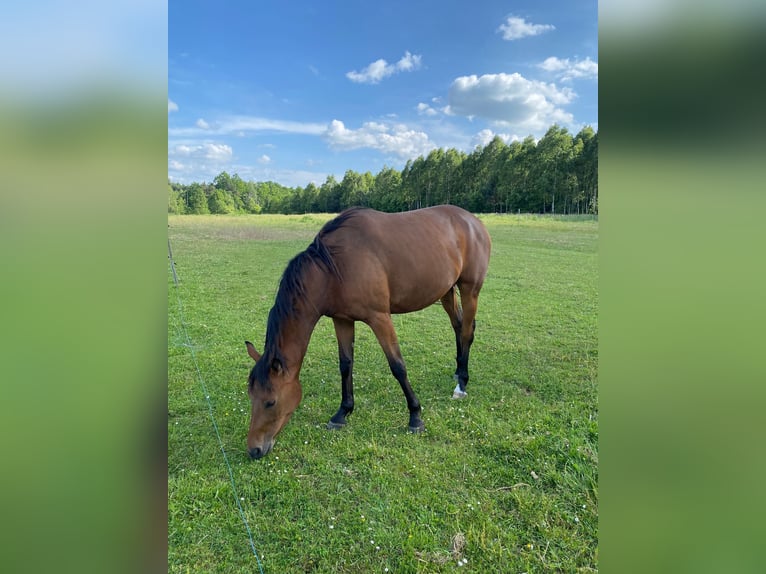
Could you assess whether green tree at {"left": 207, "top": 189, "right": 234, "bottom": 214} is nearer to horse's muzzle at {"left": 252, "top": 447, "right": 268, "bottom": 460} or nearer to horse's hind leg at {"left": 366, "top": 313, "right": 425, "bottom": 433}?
horse's hind leg at {"left": 366, "top": 313, "right": 425, "bottom": 433}

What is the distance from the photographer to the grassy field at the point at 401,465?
243cm

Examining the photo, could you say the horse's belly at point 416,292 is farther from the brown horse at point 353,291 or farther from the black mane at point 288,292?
the black mane at point 288,292

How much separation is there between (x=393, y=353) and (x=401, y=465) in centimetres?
101

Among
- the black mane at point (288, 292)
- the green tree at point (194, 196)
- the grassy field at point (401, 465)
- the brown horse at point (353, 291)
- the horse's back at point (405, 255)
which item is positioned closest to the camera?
the grassy field at point (401, 465)

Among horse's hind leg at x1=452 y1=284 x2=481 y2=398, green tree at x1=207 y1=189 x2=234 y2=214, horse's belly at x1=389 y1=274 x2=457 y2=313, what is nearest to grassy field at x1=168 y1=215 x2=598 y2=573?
horse's hind leg at x1=452 y1=284 x2=481 y2=398

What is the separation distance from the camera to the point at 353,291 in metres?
3.56

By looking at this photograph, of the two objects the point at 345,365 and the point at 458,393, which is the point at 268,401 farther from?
the point at 458,393

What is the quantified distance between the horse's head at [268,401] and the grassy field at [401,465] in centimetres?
21

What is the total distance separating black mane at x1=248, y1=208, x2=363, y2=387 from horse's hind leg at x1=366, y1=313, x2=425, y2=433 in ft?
1.96

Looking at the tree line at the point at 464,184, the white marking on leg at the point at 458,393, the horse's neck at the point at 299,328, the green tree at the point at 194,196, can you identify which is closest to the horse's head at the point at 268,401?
the horse's neck at the point at 299,328
